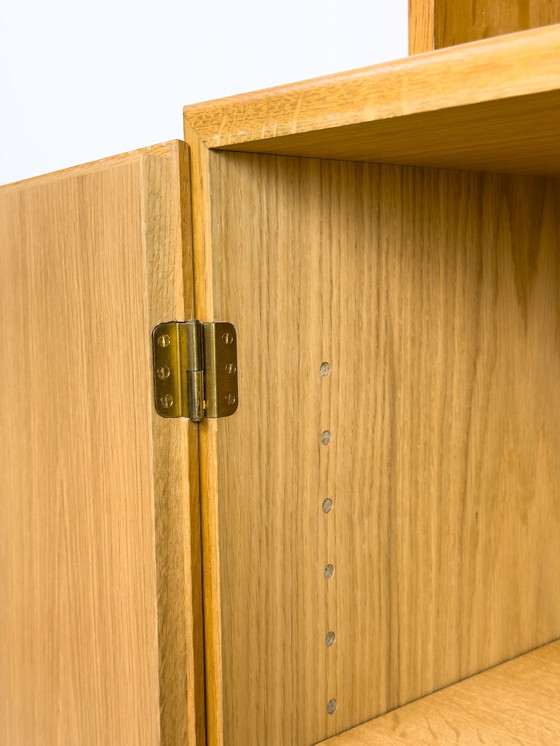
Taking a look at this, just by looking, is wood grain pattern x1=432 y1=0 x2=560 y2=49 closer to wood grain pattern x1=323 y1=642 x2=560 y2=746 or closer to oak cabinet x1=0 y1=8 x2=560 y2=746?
oak cabinet x1=0 y1=8 x2=560 y2=746

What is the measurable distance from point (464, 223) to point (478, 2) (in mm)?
170

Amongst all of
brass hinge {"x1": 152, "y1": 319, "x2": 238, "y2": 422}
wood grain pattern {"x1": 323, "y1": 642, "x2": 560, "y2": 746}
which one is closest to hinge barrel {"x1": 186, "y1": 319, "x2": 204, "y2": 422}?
brass hinge {"x1": 152, "y1": 319, "x2": 238, "y2": 422}

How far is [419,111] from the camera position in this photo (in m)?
0.44

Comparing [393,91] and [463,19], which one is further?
[463,19]

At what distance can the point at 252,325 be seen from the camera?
57 cm

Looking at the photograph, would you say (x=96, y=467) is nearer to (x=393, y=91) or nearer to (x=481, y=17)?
(x=393, y=91)

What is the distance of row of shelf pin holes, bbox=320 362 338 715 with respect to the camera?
617 mm

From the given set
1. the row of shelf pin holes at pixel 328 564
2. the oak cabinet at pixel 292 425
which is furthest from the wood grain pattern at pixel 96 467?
the row of shelf pin holes at pixel 328 564

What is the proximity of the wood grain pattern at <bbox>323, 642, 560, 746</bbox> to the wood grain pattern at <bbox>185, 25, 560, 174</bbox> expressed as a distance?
0.40 meters

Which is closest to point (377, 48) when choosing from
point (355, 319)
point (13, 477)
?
point (355, 319)

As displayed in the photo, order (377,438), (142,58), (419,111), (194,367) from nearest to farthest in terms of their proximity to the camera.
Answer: (419,111), (194,367), (377,438), (142,58)

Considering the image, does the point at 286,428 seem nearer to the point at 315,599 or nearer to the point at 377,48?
the point at 315,599

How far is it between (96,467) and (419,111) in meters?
0.32

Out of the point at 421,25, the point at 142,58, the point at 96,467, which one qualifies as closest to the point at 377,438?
the point at 96,467
